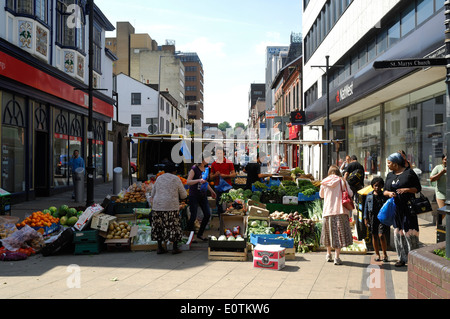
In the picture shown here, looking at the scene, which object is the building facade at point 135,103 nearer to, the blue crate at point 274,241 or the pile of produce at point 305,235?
the pile of produce at point 305,235

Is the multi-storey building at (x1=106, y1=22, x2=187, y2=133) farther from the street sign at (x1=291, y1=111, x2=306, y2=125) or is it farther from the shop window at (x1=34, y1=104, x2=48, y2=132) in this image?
the shop window at (x1=34, y1=104, x2=48, y2=132)

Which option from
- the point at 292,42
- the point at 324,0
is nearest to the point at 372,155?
the point at 324,0

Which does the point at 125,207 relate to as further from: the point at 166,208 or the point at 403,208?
the point at 403,208

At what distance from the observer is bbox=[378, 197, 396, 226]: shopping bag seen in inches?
305

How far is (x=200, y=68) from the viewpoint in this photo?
5098 inches

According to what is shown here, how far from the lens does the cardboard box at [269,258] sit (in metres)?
7.61

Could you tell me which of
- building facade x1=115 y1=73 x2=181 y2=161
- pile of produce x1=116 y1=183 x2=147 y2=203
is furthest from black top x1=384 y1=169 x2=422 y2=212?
building facade x1=115 y1=73 x2=181 y2=161

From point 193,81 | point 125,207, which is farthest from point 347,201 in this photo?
point 193,81

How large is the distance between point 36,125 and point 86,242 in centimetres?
1086

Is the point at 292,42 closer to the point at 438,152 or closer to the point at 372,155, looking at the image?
the point at 372,155

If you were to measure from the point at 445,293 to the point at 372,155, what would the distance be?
17046 mm

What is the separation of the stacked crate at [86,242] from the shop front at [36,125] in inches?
297

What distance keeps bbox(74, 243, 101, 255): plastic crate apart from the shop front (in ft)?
24.9

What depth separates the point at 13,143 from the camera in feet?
52.4
